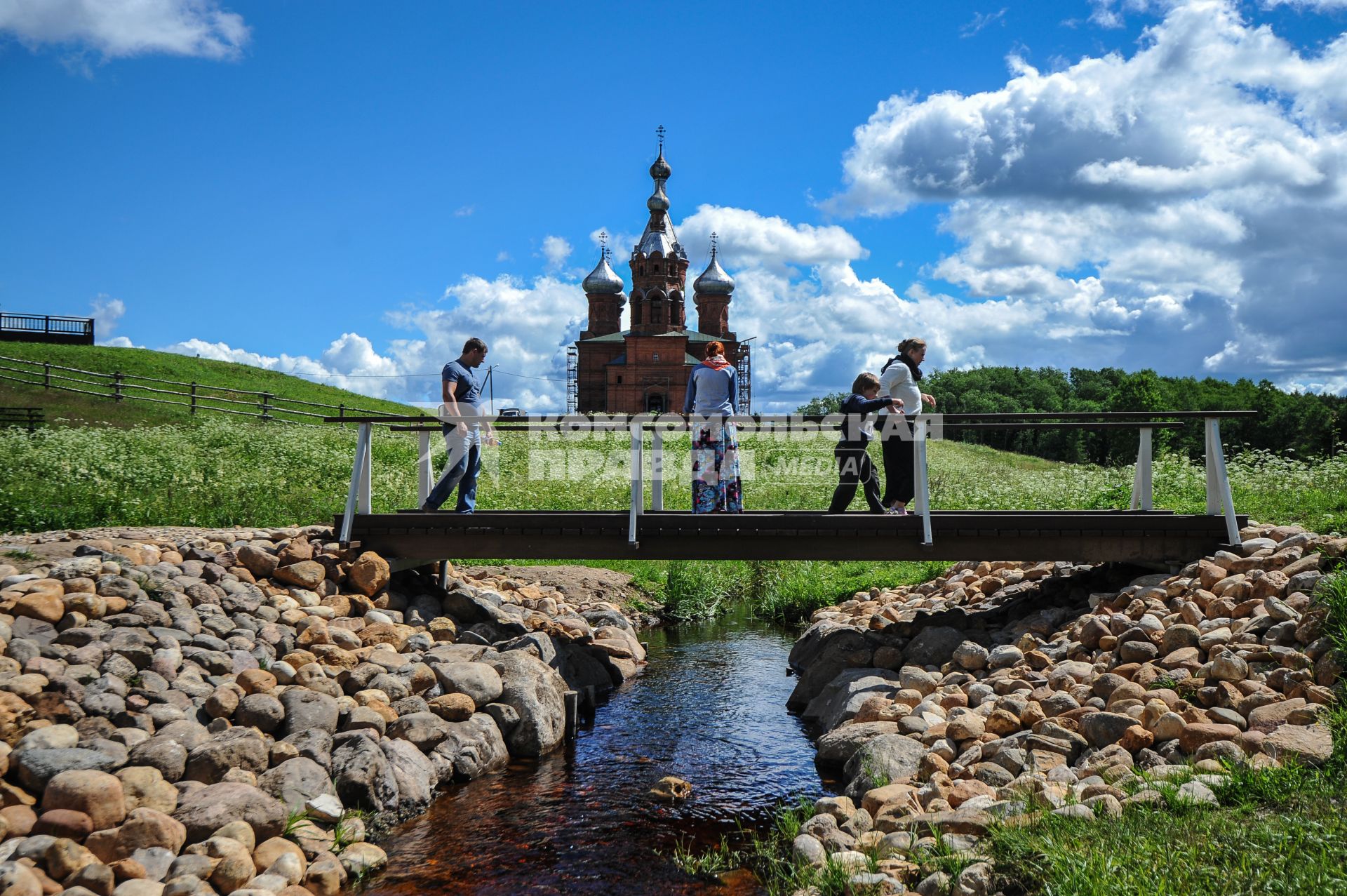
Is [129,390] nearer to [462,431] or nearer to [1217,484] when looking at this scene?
[462,431]

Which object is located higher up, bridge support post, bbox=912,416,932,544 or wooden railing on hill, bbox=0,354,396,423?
wooden railing on hill, bbox=0,354,396,423

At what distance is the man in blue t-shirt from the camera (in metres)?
11.2

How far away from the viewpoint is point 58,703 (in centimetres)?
716

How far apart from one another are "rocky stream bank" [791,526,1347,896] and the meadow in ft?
8.37

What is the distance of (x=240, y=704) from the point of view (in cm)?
796

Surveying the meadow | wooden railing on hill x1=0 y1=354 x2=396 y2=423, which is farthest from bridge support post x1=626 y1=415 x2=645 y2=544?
wooden railing on hill x1=0 y1=354 x2=396 y2=423

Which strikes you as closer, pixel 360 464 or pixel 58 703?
pixel 58 703

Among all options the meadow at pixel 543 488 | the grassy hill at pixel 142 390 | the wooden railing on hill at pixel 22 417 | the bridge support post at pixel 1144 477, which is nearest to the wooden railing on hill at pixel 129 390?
the grassy hill at pixel 142 390

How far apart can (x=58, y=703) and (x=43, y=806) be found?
114 cm

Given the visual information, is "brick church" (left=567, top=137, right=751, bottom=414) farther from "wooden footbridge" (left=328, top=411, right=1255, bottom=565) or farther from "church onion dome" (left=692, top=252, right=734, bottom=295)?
"wooden footbridge" (left=328, top=411, right=1255, bottom=565)

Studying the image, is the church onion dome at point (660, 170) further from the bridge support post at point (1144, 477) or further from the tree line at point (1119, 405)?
the bridge support post at point (1144, 477)

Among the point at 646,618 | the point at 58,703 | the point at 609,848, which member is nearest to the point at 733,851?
the point at 609,848

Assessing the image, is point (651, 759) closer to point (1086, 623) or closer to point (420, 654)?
point (420, 654)

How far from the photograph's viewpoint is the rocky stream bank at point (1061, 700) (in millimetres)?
5992
